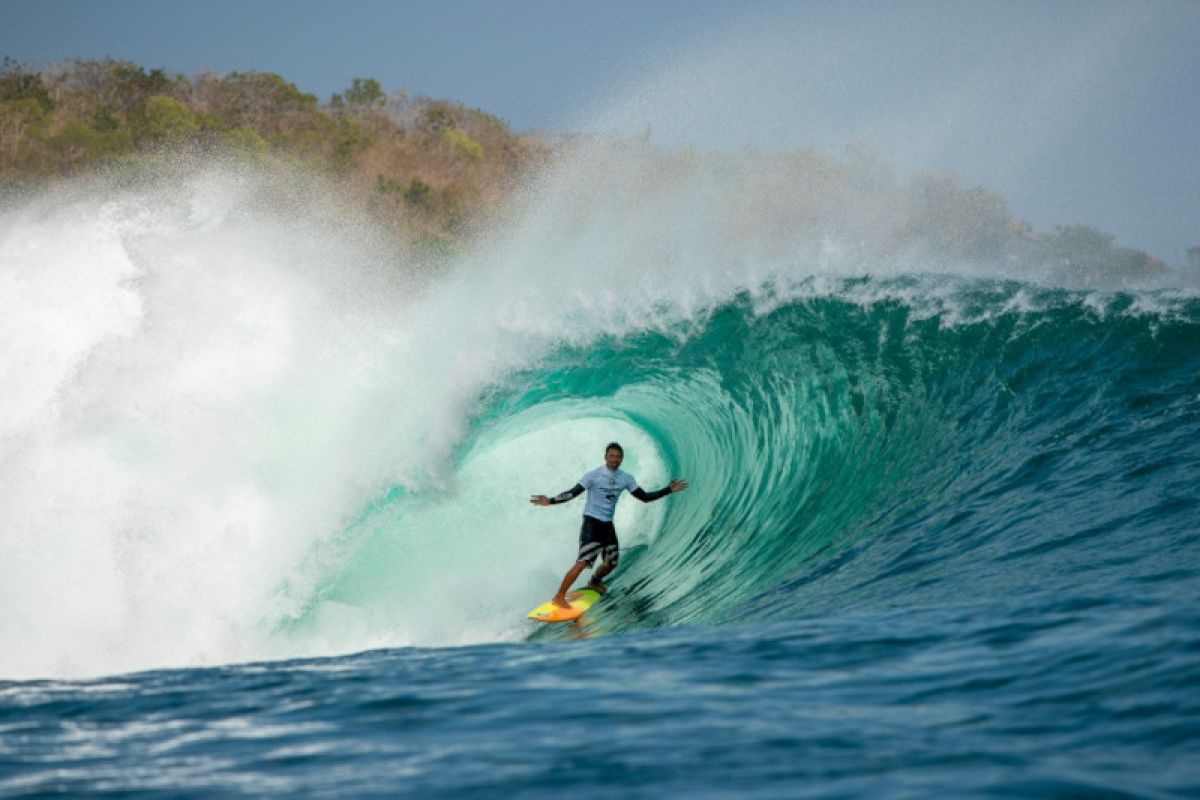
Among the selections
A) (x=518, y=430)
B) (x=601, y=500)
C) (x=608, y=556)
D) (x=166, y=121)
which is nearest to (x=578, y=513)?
(x=518, y=430)

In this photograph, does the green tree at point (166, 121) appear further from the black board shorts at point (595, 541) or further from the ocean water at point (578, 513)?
the black board shorts at point (595, 541)

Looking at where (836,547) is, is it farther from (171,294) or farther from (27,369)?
(27,369)

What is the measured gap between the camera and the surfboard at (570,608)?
31.5 feet

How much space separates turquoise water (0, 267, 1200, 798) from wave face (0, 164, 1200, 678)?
5cm

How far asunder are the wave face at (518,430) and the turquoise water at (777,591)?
5 cm

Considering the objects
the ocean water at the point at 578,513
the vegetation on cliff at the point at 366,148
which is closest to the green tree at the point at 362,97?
the vegetation on cliff at the point at 366,148

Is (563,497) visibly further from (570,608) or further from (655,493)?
(570,608)

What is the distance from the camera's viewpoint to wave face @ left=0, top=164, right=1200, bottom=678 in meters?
9.10

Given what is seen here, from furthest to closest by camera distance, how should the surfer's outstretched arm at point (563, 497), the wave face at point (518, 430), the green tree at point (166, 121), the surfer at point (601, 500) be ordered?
1. the green tree at point (166, 121)
2. the surfer at point (601, 500)
3. the surfer's outstretched arm at point (563, 497)
4. the wave face at point (518, 430)

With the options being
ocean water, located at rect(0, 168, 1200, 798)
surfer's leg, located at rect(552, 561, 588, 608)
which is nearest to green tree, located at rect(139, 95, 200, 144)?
ocean water, located at rect(0, 168, 1200, 798)

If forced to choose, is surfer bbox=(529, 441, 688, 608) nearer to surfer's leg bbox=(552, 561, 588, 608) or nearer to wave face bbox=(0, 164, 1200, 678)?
surfer's leg bbox=(552, 561, 588, 608)

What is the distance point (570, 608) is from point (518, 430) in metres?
3.72

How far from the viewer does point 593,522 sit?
9.96m

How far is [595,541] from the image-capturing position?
9.96 meters
